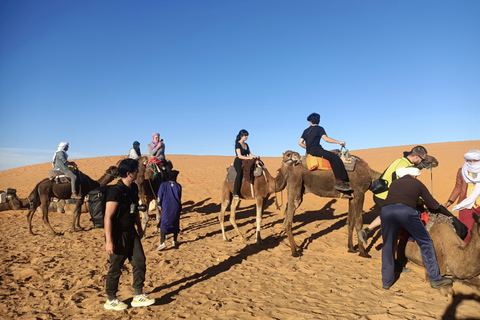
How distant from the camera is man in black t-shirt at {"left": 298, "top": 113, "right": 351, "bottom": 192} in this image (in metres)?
7.58

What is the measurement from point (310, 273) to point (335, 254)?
67.5 inches

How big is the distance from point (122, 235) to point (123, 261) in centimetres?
40

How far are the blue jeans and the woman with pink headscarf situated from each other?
8268mm

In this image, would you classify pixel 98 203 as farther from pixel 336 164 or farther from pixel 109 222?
pixel 336 164

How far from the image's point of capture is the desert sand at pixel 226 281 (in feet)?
14.7

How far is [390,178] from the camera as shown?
627 cm

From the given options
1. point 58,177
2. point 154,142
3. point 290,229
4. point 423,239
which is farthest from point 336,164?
point 58,177

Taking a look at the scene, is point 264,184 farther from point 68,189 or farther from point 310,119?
point 68,189

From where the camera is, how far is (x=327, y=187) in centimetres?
799

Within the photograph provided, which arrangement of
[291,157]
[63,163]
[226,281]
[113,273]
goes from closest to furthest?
1. [113,273]
2. [226,281]
3. [291,157]
4. [63,163]

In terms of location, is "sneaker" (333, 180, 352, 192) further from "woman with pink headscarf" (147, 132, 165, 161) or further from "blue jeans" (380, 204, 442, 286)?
"woman with pink headscarf" (147, 132, 165, 161)

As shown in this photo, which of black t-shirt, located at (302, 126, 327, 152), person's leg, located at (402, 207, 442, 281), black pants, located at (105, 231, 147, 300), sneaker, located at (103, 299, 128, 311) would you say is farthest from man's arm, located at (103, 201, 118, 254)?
black t-shirt, located at (302, 126, 327, 152)

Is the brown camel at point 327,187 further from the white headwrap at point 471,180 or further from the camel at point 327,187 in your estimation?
the white headwrap at point 471,180

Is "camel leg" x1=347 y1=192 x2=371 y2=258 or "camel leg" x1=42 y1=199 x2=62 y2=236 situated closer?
"camel leg" x1=347 y1=192 x2=371 y2=258
